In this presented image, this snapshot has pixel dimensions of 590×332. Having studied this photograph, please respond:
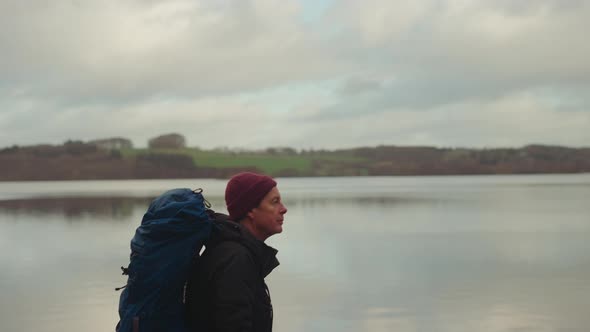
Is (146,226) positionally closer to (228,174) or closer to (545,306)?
(545,306)

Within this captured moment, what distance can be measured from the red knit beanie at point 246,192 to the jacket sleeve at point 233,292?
1.01 feet

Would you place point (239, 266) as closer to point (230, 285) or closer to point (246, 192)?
point (230, 285)

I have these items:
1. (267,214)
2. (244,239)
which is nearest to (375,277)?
(267,214)

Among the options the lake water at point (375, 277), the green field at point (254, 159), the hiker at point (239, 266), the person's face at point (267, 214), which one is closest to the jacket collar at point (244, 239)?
the hiker at point (239, 266)

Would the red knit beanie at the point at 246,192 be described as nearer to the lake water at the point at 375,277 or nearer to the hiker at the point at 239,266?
the hiker at the point at 239,266

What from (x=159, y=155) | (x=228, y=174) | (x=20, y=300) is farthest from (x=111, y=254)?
(x=159, y=155)

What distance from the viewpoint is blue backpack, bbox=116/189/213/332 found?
271cm

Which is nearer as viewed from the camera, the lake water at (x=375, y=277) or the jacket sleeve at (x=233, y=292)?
the jacket sleeve at (x=233, y=292)

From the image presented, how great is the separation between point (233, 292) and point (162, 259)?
1.02ft

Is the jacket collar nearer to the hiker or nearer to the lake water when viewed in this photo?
the hiker

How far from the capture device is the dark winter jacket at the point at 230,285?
2.73 m

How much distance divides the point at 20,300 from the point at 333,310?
5.13 meters

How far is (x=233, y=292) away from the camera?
107 inches

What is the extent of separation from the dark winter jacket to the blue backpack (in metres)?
0.07
